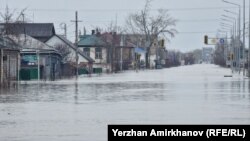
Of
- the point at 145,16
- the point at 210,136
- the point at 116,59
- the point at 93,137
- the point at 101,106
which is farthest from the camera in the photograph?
the point at 145,16

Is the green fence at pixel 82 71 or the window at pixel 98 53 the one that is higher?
the window at pixel 98 53

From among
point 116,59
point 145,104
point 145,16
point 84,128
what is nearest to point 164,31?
point 145,16

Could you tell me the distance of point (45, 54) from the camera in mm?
79312

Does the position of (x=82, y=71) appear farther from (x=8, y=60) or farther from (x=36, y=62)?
(x=8, y=60)

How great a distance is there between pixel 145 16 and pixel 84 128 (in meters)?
148

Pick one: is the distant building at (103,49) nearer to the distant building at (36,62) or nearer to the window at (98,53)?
the window at (98,53)

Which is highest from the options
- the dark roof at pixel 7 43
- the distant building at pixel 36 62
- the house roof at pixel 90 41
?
the house roof at pixel 90 41

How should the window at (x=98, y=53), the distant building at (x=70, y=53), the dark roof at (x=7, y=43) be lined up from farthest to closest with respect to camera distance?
the window at (x=98, y=53) < the distant building at (x=70, y=53) < the dark roof at (x=7, y=43)

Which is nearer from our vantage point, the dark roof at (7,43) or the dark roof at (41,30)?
the dark roof at (7,43)

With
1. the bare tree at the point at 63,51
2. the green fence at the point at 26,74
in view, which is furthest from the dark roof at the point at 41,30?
the green fence at the point at 26,74

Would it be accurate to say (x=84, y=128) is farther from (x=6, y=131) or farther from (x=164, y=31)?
(x=164, y=31)

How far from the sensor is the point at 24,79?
70375 mm

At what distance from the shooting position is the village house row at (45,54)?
61.8m

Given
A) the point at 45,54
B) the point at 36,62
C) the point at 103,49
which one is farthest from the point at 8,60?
the point at 103,49
